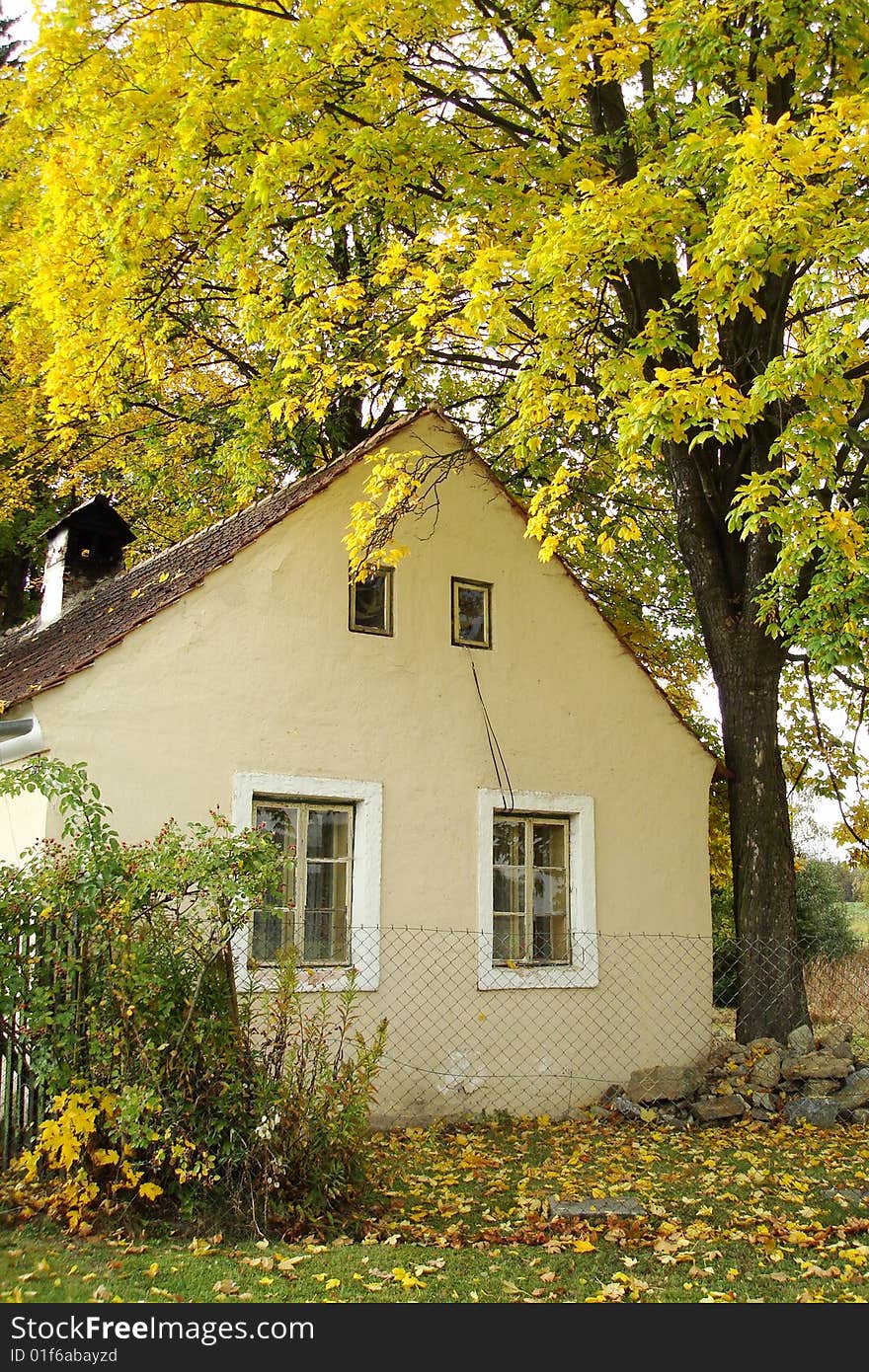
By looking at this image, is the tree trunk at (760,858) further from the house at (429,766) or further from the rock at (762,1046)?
the house at (429,766)

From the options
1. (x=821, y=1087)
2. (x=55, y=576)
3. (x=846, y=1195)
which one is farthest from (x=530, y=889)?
(x=55, y=576)

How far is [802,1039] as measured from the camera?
33.3 ft

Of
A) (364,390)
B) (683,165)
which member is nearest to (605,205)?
(683,165)

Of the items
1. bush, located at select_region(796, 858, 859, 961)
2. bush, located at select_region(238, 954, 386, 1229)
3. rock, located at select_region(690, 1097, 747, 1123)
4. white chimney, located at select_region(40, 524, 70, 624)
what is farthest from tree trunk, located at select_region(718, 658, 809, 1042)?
bush, located at select_region(796, 858, 859, 961)

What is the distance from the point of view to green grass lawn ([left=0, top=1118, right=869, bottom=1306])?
4951mm

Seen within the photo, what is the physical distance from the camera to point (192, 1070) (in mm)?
6023

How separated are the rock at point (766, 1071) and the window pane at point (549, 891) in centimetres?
217

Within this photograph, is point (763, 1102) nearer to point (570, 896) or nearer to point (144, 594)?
point (570, 896)

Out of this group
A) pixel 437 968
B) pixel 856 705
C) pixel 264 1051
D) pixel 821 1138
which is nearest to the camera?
pixel 264 1051

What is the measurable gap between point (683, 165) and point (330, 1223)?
23.3 feet

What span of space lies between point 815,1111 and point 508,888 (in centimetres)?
313

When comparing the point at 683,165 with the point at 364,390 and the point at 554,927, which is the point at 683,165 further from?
the point at 554,927

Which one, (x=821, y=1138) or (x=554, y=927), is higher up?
(x=554, y=927)

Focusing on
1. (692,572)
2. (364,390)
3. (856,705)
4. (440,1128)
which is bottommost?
(440,1128)
